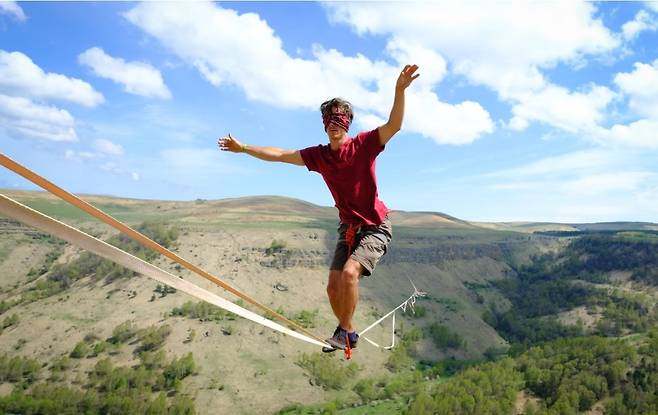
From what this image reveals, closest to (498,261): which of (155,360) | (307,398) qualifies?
(307,398)

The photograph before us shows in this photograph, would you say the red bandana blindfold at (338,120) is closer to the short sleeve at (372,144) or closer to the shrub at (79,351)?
the short sleeve at (372,144)

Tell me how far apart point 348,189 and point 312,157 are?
64 cm

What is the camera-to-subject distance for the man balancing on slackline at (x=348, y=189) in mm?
6324

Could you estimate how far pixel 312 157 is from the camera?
661 centimetres

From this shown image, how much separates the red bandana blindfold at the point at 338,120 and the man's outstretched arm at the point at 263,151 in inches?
25.0

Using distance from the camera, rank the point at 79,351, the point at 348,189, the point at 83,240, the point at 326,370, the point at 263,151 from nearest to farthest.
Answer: the point at 83,240 → the point at 348,189 → the point at 263,151 → the point at 79,351 → the point at 326,370

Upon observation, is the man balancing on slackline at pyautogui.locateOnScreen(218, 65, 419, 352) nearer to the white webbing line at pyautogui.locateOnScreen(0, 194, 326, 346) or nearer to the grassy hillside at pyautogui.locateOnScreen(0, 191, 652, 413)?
→ the white webbing line at pyautogui.locateOnScreen(0, 194, 326, 346)

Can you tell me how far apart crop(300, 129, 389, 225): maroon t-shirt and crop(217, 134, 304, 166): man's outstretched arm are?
0.16m

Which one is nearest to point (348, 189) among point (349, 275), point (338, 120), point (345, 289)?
point (338, 120)

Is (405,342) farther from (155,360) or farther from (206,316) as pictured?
(155,360)

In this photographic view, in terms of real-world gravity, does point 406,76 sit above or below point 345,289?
above

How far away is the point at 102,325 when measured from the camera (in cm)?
8081

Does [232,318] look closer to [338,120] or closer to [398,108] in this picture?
[338,120]

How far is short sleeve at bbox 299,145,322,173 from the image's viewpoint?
660cm
